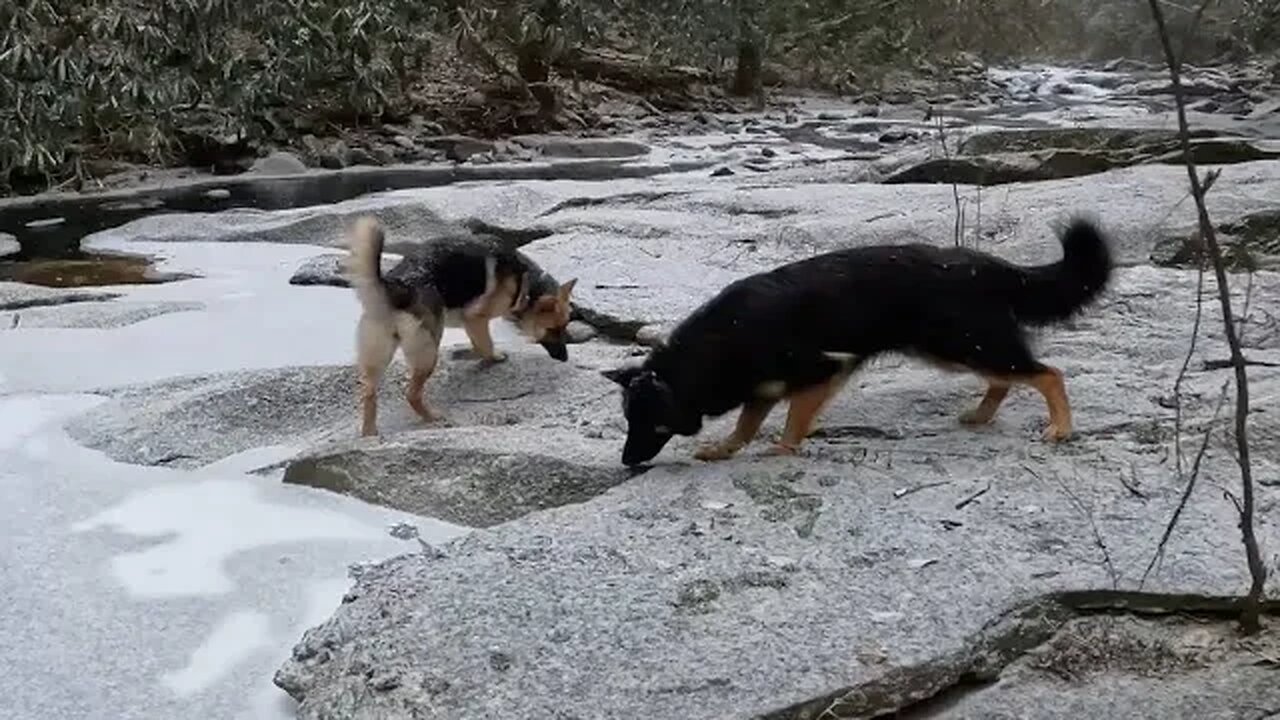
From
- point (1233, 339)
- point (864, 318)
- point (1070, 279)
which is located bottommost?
point (864, 318)

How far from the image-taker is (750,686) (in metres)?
2.42

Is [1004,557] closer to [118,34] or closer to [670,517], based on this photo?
[670,517]

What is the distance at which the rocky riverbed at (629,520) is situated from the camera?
250 centimetres

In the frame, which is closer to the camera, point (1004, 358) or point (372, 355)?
point (1004, 358)

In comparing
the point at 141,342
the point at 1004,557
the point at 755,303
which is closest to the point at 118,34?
the point at 141,342

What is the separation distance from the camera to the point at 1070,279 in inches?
151

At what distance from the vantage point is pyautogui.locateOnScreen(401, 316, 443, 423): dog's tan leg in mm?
4719

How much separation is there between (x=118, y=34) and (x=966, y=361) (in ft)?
39.1

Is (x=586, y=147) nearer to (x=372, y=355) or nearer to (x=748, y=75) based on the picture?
(x=748, y=75)

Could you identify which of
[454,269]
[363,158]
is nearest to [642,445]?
[454,269]

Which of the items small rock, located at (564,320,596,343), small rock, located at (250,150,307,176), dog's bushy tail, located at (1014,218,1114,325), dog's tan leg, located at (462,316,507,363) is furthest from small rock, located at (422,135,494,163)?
dog's bushy tail, located at (1014,218,1114,325)

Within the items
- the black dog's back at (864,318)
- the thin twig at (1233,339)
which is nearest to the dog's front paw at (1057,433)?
the black dog's back at (864,318)

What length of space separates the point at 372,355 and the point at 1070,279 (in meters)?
2.35

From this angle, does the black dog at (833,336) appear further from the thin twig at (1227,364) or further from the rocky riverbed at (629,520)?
the thin twig at (1227,364)
